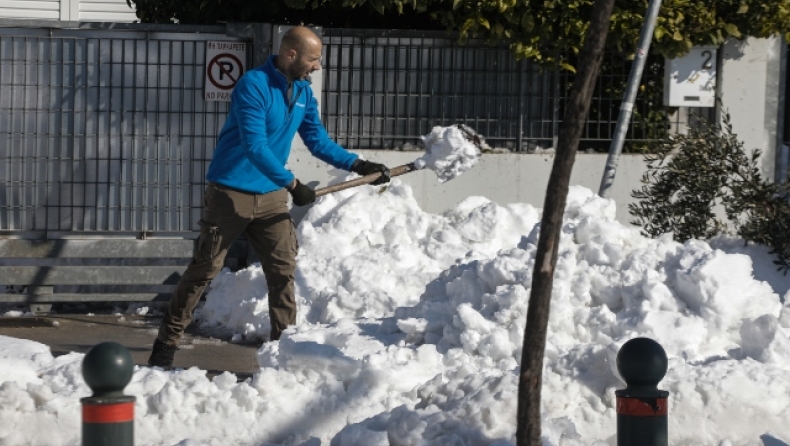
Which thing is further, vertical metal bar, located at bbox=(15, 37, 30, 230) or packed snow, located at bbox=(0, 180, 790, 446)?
vertical metal bar, located at bbox=(15, 37, 30, 230)

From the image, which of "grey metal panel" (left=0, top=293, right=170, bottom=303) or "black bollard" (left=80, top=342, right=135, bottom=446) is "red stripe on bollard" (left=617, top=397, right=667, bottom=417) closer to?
"black bollard" (left=80, top=342, right=135, bottom=446)

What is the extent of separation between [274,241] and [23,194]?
330 centimetres

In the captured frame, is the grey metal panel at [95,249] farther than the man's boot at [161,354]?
Yes

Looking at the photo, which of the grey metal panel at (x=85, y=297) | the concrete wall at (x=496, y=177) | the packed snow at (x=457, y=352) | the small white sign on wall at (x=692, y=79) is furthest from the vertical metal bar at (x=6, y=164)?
the small white sign on wall at (x=692, y=79)

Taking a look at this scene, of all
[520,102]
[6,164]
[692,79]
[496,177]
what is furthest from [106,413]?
[692,79]

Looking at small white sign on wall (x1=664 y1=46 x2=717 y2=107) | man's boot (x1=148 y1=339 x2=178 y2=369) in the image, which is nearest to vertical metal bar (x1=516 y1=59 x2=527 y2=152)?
small white sign on wall (x1=664 y1=46 x2=717 y2=107)

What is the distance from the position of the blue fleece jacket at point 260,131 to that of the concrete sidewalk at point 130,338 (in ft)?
3.69

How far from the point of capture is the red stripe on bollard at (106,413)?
13.7 ft

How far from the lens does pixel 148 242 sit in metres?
9.84

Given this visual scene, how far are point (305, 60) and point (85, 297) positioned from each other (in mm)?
3506

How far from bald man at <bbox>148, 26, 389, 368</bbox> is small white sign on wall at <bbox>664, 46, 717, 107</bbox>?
3946 mm

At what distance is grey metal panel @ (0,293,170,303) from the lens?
9633mm

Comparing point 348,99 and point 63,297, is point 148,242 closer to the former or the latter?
point 63,297

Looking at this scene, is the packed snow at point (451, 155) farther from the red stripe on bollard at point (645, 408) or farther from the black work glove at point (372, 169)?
the red stripe on bollard at point (645, 408)
